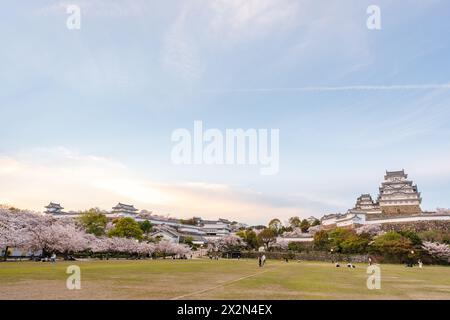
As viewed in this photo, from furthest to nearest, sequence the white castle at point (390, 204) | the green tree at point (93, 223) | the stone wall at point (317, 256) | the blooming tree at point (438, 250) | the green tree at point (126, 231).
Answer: the white castle at point (390, 204) → the green tree at point (126, 231) → the green tree at point (93, 223) → the stone wall at point (317, 256) → the blooming tree at point (438, 250)

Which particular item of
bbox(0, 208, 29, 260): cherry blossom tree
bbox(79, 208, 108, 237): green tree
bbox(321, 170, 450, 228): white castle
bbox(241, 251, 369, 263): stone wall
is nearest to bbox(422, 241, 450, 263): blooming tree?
bbox(241, 251, 369, 263): stone wall

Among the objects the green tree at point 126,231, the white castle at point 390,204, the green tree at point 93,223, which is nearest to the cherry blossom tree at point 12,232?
the green tree at point 93,223

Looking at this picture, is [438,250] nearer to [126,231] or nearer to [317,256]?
[317,256]

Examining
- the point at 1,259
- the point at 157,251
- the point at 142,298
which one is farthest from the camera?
the point at 157,251

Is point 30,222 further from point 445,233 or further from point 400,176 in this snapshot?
point 400,176

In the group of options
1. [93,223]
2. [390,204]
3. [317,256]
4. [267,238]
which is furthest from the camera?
[267,238]

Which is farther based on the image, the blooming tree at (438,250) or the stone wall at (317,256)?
the stone wall at (317,256)

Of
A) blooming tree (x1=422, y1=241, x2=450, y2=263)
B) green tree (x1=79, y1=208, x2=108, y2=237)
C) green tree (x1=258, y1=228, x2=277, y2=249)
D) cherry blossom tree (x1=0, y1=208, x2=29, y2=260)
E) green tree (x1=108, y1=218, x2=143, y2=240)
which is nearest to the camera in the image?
cherry blossom tree (x1=0, y1=208, x2=29, y2=260)

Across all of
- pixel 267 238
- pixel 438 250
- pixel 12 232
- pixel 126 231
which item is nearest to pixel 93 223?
pixel 126 231

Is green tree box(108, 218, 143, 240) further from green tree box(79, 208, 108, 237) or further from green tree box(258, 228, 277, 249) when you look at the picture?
green tree box(258, 228, 277, 249)

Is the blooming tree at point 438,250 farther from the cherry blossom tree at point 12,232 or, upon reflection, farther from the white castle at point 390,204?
the cherry blossom tree at point 12,232
